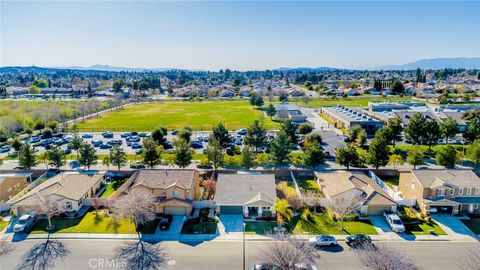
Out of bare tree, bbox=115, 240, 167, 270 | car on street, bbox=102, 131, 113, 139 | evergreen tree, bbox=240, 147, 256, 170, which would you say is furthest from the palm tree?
car on street, bbox=102, 131, 113, 139

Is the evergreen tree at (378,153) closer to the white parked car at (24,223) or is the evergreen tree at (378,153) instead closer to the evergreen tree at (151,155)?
the evergreen tree at (151,155)

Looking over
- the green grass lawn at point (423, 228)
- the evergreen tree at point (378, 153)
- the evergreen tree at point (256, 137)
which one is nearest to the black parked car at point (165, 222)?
the green grass lawn at point (423, 228)

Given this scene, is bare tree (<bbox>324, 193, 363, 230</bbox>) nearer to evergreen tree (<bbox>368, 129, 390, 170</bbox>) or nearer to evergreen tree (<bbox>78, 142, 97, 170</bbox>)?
evergreen tree (<bbox>368, 129, 390, 170</bbox>)

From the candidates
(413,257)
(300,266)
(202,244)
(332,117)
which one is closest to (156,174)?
(202,244)

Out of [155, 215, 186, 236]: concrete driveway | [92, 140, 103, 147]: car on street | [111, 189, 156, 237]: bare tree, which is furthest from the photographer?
[92, 140, 103, 147]: car on street

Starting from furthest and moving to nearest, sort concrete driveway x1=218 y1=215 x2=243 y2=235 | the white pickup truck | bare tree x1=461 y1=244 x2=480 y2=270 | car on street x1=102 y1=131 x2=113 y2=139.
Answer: car on street x1=102 y1=131 x2=113 y2=139 → concrete driveway x1=218 y1=215 x2=243 y2=235 → the white pickup truck → bare tree x1=461 y1=244 x2=480 y2=270

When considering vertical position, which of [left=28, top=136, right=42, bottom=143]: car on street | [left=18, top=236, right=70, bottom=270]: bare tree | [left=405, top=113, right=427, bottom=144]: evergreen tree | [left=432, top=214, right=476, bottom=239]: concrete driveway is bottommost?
[left=18, top=236, right=70, bottom=270]: bare tree

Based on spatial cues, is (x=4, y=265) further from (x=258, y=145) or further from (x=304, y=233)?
(x=258, y=145)
